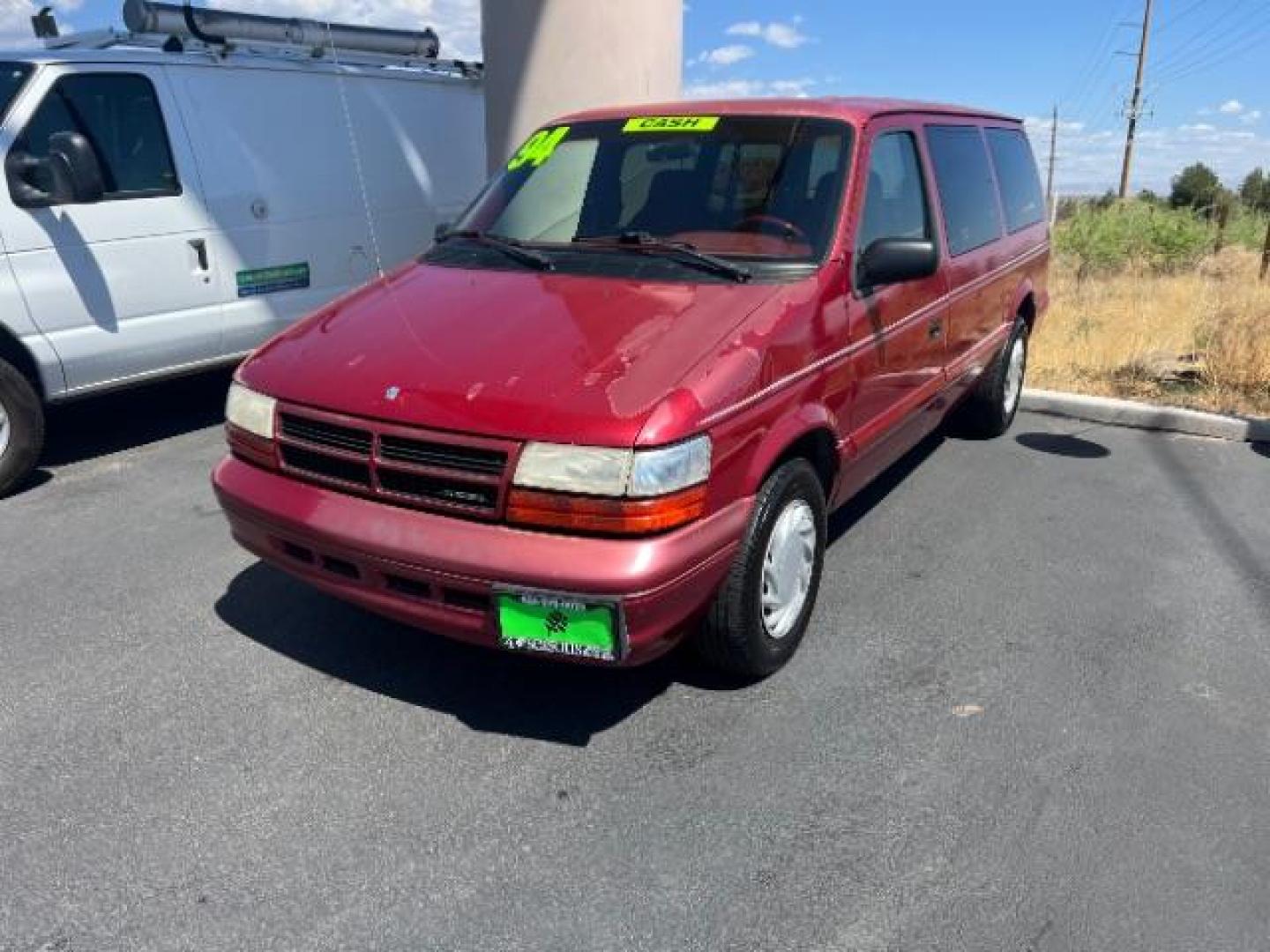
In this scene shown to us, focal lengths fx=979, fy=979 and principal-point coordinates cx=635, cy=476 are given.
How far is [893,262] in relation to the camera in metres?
3.49

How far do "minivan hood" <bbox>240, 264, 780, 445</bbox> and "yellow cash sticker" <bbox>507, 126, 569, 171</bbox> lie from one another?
34.1 inches

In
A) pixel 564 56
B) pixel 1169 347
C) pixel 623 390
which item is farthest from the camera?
pixel 1169 347

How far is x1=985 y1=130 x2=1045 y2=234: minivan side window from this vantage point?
5707 mm

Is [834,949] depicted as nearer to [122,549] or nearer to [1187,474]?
[122,549]

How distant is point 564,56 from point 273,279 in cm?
284

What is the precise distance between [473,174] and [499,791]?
6.24m

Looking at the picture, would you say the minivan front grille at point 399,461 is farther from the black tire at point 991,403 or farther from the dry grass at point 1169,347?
the dry grass at point 1169,347

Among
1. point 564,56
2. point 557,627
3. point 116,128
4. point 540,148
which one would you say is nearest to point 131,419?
point 116,128

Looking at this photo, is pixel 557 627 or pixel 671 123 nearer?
pixel 557 627

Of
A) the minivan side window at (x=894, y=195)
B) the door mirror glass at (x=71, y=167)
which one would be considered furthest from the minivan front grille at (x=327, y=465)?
the door mirror glass at (x=71, y=167)

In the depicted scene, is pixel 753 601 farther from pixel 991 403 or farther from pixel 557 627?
pixel 991 403

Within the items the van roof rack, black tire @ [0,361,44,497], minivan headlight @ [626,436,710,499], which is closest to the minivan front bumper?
minivan headlight @ [626,436,710,499]

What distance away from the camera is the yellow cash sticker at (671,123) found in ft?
12.8

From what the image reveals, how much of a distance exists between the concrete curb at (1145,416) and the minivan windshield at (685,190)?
384 centimetres
